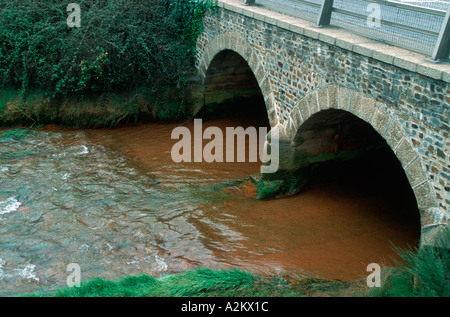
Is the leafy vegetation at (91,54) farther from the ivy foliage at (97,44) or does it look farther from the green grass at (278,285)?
the green grass at (278,285)

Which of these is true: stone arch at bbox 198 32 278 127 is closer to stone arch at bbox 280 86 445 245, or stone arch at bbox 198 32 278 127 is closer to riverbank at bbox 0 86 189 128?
riverbank at bbox 0 86 189 128

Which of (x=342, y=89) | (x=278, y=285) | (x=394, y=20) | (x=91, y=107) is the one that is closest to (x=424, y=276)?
(x=278, y=285)

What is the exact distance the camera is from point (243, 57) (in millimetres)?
10250

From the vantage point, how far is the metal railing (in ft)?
19.6

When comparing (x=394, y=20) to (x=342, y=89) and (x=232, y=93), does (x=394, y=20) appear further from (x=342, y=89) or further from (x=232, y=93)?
(x=232, y=93)

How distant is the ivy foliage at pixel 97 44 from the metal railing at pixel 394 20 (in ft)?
14.0

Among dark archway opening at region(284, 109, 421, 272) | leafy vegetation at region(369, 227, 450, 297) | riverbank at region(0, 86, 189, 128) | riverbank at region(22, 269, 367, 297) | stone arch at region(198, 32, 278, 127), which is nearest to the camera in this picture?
leafy vegetation at region(369, 227, 450, 297)

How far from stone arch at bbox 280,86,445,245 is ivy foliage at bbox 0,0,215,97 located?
16.4 feet

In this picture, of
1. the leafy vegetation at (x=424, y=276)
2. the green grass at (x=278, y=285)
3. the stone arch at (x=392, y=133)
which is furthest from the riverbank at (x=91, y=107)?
the leafy vegetation at (x=424, y=276)

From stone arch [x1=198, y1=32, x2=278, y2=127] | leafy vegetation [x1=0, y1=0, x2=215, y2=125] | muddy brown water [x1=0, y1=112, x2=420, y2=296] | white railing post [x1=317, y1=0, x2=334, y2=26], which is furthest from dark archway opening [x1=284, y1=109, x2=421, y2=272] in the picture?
leafy vegetation [x1=0, y1=0, x2=215, y2=125]

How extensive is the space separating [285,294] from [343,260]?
203 cm

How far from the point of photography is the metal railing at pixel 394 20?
19.6 feet

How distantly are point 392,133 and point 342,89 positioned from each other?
122cm

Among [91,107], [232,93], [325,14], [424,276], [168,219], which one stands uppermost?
[325,14]
